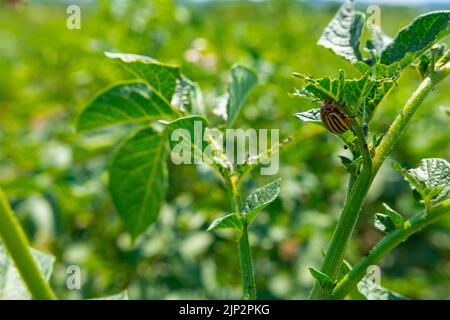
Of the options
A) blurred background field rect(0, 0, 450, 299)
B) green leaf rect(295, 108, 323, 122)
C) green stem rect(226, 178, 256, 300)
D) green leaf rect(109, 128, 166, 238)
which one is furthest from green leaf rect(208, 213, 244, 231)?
blurred background field rect(0, 0, 450, 299)

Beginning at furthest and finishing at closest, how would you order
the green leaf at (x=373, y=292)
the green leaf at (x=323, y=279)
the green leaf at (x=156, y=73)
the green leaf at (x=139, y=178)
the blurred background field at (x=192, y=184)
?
the blurred background field at (x=192, y=184), the green leaf at (x=139, y=178), the green leaf at (x=156, y=73), the green leaf at (x=373, y=292), the green leaf at (x=323, y=279)

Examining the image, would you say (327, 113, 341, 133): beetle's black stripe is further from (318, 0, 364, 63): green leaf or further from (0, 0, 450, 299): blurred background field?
(0, 0, 450, 299): blurred background field

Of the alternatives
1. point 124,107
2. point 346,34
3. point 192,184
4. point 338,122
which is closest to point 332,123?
point 338,122

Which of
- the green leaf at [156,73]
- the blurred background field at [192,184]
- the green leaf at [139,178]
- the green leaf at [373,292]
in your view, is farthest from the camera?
the blurred background field at [192,184]

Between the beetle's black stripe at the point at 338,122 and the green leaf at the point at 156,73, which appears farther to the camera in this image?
the green leaf at the point at 156,73

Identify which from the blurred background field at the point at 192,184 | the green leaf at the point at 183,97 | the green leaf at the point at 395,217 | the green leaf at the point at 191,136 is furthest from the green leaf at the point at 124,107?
the blurred background field at the point at 192,184

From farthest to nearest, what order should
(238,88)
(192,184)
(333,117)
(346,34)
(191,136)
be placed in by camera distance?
1. (192,184)
2. (238,88)
3. (346,34)
4. (191,136)
5. (333,117)

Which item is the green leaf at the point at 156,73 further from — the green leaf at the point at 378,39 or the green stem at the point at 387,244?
the green stem at the point at 387,244

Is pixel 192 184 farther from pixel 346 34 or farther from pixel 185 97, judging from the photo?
pixel 346 34
